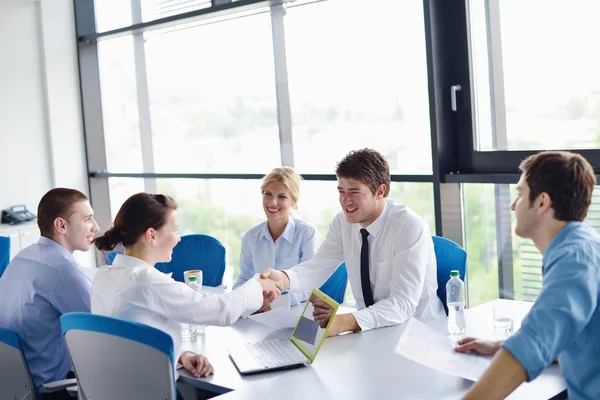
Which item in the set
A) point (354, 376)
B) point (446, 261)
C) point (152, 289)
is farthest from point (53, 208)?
point (446, 261)

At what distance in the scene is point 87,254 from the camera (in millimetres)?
7250

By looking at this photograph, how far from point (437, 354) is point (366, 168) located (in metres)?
1.06

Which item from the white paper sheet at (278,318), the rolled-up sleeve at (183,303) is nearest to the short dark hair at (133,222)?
the rolled-up sleeve at (183,303)

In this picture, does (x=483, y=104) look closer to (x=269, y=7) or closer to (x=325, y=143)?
(x=325, y=143)

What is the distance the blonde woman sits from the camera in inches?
166

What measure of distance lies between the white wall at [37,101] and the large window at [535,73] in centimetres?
418

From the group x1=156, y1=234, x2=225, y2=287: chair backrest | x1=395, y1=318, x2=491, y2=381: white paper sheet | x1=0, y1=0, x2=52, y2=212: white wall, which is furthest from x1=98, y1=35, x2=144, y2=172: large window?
x1=395, y1=318, x2=491, y2=381: white paper sheet

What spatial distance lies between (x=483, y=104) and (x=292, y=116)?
163 cm

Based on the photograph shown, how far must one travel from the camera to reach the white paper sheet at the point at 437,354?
2291 millimetres

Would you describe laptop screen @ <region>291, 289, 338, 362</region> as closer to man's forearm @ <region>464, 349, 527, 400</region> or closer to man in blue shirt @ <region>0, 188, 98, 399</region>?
man's forearm @ <region>464, 349, 527, 400</region>

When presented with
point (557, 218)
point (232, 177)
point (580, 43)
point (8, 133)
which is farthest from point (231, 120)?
point (557, 218)

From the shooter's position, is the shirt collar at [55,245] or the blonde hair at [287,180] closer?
the shirt collar at [55,245]

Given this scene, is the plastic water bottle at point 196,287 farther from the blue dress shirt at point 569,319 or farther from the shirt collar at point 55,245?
the blue dress shirt at point 569,319

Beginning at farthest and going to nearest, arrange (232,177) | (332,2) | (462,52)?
(232,177), (332,2), (462,52)
